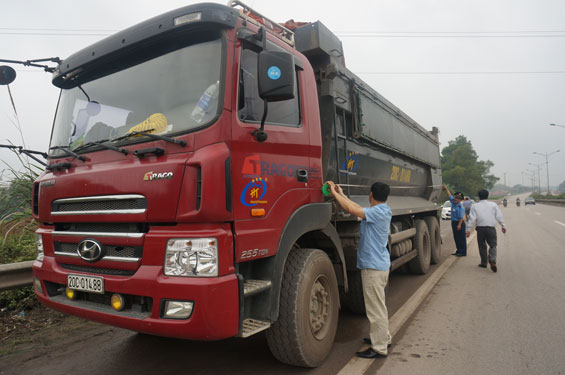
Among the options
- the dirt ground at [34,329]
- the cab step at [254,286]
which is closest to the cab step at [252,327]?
the cab step at [254,286]

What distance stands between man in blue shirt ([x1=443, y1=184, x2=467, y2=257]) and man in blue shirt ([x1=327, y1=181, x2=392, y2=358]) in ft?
19.5

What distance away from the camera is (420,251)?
642 centimetres

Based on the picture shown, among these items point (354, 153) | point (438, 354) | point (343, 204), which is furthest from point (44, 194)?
point (438, 354)

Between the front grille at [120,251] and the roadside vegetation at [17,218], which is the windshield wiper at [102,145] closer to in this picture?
the front grille at [120,251]

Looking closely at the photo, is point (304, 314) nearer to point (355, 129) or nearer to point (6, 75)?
point (355, 129)

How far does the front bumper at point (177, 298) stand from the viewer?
2.12 metres

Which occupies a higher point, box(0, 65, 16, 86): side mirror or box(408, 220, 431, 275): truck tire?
box(0, 65, 16, 86): side mirror

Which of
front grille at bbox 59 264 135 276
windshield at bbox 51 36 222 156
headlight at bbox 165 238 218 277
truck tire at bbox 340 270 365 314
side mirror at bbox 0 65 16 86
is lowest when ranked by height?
truck tire at bbox 340 270 365 314

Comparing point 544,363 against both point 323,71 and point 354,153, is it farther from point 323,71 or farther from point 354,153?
point 323,71

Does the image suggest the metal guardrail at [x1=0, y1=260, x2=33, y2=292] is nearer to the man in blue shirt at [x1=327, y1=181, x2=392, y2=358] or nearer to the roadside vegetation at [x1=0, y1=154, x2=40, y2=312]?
the roadside vegetation at [x1=0, y1=154, x2=40, y2=312]

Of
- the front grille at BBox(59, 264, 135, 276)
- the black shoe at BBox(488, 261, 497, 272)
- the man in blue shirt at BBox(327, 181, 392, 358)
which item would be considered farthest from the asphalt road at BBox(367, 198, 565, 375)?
the front grille at BBox(59, 264, 135, 276)

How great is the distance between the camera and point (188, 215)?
2.19 meters

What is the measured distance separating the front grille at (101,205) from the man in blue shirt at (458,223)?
789 cm

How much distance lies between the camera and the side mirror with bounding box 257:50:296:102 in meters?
2.43
